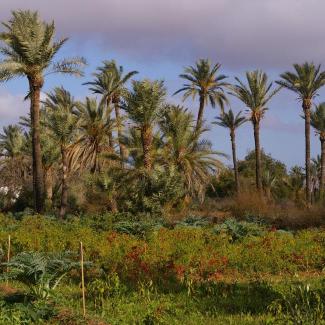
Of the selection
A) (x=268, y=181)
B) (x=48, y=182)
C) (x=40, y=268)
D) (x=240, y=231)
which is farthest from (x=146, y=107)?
(x=268, y=181)

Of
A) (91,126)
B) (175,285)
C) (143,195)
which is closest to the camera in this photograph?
(175,285)

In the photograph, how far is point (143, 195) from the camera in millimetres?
27047

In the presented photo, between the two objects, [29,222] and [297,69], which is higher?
[297,69]

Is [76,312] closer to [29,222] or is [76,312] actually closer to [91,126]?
[29,222]

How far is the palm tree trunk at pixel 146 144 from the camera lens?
27203 mm

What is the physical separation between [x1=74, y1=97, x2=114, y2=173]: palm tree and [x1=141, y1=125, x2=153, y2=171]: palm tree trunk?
598 cm

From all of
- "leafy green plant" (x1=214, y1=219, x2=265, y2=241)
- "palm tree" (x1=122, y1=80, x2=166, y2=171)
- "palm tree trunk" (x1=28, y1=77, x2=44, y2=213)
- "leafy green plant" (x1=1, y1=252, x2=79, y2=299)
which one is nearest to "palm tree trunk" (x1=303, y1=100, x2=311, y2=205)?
"palm tree" (x1=122, y1=80, x2=166, y2=171)

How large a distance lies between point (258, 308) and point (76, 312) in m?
2.53

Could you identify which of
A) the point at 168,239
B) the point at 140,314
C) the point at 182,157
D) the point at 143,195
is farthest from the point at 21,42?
the point at 140,314

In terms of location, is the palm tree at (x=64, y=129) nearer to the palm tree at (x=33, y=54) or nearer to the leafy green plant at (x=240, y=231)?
the palm tree at (x=33, y=54)

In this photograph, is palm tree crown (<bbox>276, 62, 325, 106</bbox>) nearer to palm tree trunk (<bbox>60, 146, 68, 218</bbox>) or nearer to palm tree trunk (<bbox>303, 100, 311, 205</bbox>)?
palm tree trunk (<bbox>303, 100, 311, 205</bbox>)

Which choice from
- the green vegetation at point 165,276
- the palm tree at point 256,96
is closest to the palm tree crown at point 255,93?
the palm tree at point 256,96

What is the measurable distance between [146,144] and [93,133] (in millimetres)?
6734

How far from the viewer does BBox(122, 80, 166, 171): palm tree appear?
87.1 feet
